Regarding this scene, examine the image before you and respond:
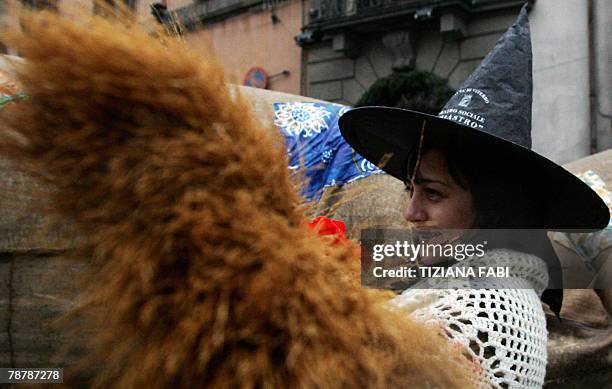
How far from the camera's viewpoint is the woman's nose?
4.35 feet

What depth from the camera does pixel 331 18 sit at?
909 cm

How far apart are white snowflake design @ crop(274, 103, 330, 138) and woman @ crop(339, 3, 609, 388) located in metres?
0.55

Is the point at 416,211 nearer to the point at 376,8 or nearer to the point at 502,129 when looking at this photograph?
the point at 502,129

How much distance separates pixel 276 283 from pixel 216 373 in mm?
114

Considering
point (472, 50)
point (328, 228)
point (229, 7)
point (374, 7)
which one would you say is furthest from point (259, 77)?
point (328, 228)

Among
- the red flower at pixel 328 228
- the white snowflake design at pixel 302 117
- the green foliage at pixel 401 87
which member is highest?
the green foliage at pixel 401 87

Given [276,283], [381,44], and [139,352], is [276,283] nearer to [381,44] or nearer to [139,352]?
[139,352]

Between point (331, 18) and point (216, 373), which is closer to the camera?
point (216, 373)

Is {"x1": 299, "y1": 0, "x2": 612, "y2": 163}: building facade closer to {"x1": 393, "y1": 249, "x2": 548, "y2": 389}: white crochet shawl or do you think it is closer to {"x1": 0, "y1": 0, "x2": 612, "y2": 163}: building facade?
{"x1": 0, "y1": 0, "x2": 612, "y2": 163}: building facade

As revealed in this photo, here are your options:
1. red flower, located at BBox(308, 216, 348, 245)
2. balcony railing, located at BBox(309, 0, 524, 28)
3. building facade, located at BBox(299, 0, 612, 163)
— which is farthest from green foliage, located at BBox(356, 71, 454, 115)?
red flower, located at BBox(308, 216, 348, 245)

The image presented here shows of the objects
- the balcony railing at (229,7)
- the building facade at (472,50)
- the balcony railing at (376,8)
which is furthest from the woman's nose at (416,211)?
the balcony railing at (229,7)

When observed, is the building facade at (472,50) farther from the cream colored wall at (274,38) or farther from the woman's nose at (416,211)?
the woman's nose at (416,211)

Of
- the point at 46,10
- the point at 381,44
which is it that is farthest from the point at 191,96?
the point at 381,44

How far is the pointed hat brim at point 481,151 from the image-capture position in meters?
1.24
